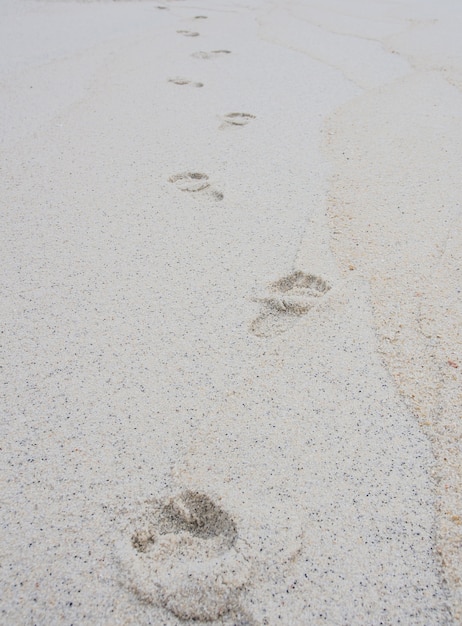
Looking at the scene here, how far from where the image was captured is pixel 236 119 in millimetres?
2510

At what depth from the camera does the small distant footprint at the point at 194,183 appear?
77.7 inches

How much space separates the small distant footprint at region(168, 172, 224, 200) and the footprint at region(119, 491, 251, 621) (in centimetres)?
123

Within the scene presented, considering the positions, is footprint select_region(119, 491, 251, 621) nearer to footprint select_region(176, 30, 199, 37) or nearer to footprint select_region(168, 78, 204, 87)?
footprint select_region(168, 78, 204, 87)

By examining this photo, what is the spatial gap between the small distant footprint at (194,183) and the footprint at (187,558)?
4.05 feet

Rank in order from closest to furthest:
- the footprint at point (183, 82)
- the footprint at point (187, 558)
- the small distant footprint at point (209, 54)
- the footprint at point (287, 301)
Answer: the footprint at point (187, 558), the footprint at point (287, 301), the footprint at point (183, 82), the small distant footprint at point (209, 54)

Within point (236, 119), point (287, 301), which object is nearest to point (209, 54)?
point (236, 119)

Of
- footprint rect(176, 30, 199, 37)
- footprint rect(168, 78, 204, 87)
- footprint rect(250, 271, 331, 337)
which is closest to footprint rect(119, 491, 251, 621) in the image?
footprint rect(250, 271, 331, 337)

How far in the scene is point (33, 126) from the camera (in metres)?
2.37

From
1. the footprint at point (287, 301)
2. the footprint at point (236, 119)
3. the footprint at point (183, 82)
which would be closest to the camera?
the footprint at point (287, 301)

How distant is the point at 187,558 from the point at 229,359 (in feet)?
1.60

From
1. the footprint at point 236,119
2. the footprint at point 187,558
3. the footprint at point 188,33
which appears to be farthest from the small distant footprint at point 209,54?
the footprint at point 187,558

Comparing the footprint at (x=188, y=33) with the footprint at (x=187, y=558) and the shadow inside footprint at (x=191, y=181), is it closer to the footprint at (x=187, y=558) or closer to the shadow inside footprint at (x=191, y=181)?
the shadow inside footprint at (x=191, y=181)

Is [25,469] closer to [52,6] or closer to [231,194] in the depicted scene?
[231,194]

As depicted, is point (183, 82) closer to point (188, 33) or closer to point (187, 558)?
point (188, 33)
